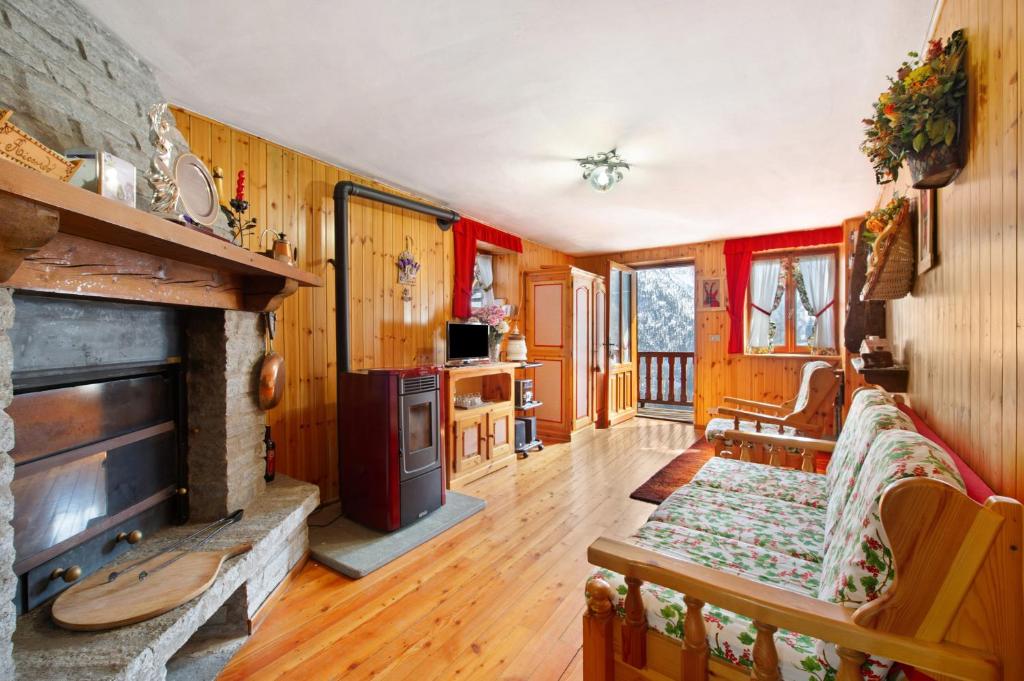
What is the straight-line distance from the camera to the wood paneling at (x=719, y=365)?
16.5 ft

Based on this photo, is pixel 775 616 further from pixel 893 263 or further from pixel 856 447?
pixel 893 263

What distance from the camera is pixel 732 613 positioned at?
1102 mm

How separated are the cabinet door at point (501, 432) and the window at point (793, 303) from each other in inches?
127

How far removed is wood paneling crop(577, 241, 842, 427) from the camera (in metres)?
5.02

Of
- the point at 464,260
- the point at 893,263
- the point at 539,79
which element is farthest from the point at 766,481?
the point at 464,260

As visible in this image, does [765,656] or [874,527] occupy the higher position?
[874,527]

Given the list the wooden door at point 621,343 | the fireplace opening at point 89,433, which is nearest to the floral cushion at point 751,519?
the fireplace opening at point 89,433

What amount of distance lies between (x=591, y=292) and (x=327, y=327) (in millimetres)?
3328

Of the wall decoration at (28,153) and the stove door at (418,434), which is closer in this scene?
the wall decoration at (28,153)

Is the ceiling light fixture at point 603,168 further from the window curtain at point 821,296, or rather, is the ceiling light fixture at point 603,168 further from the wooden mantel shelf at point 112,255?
the window curtain at point 821,296

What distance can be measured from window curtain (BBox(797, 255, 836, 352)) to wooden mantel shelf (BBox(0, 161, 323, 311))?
5.35 m

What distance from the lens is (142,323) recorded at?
5.55 ft

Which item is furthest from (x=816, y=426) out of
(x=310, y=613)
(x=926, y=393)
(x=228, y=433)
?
(x=228, y=433)

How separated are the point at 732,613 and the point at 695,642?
0.44 feet
